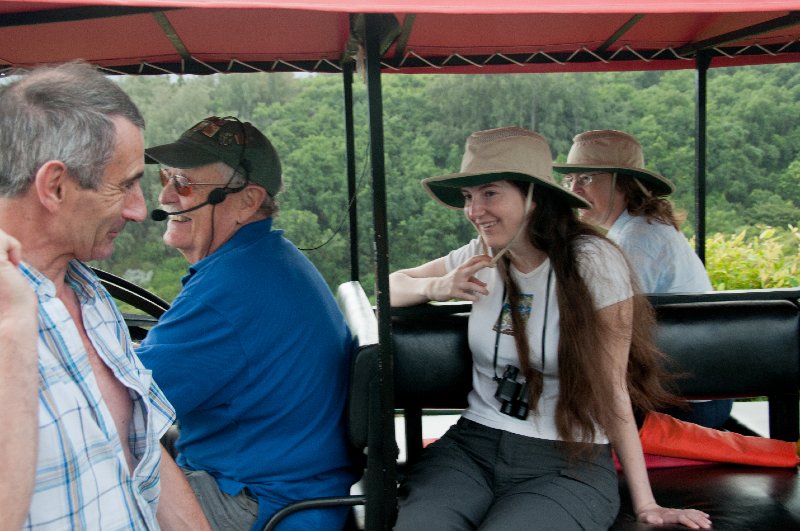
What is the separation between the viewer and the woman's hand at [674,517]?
2207 mm

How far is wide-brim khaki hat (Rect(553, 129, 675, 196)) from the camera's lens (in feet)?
10.9

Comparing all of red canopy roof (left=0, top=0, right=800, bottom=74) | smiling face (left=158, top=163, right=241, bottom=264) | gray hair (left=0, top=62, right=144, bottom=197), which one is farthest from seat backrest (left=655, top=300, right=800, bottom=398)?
gray hair (left=0, top=62, right=144, bottom=197)

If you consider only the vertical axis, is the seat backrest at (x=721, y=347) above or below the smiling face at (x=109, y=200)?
below

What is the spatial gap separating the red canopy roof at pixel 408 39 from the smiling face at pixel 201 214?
47 cm

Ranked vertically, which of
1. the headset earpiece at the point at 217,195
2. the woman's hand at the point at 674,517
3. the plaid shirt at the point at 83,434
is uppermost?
the headset earpiece at the point at 217,195

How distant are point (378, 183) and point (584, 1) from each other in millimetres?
653

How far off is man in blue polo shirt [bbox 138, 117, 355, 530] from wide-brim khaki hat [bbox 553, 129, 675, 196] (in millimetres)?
1520

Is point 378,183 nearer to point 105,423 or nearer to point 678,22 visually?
point 105,423

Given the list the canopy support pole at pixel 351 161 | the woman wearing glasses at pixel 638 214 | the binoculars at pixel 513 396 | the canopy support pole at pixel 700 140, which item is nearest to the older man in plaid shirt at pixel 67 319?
the binoculars at pixel 513 396

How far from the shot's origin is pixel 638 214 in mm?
3301

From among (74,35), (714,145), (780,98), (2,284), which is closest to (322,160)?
(74,35)

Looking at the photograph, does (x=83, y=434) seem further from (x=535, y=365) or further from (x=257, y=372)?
(x=535, y=365)

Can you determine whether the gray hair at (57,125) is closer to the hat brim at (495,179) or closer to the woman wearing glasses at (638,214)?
the hat brim at (495,179)

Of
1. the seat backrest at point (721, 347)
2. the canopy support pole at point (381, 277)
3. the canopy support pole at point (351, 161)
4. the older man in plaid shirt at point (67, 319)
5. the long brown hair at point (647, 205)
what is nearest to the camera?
the older man in plaid shirt at point (67, 319)
